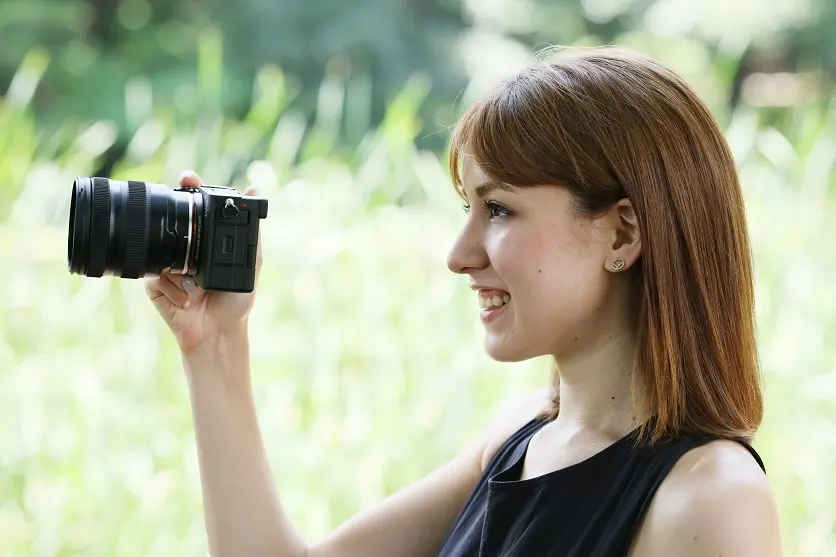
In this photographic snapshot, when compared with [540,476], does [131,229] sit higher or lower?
higher

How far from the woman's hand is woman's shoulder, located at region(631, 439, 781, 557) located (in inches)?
22.1

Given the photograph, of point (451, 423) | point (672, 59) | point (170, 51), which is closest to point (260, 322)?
point (451, 423)

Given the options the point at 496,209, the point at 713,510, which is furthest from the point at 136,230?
the point at 713,510

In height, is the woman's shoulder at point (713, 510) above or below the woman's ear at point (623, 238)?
below

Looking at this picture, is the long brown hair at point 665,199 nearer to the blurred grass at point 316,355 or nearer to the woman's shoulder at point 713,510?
the woman's shoulder at point 713,510

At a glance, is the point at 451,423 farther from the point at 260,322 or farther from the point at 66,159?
the point at 66,159

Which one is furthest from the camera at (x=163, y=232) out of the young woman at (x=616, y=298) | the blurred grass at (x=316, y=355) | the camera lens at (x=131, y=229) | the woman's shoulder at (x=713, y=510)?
the blurred grass at (x=316, y=355)

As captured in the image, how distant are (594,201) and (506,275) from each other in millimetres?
115

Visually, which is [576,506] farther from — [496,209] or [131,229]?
[131,229]

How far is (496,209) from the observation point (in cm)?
112

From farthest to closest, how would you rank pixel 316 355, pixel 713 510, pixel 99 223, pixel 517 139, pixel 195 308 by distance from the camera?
1. pixel 316 355
2. pixel 195 308
3. pixel 99 223
4. pixel 517 139
5. pixel 713 510

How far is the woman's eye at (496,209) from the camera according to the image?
111cm

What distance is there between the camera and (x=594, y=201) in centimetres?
106

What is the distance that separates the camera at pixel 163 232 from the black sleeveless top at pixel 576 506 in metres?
0.39
